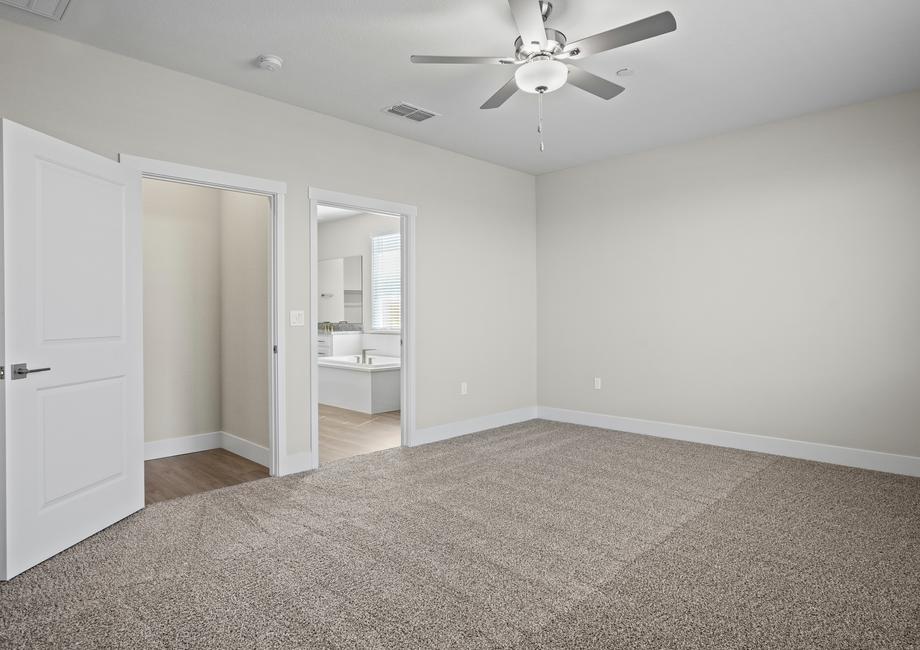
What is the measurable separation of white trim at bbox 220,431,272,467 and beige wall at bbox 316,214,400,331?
139 inches

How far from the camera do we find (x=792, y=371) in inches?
179

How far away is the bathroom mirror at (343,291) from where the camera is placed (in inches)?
330

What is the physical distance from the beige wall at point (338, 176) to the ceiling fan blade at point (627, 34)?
2.11m

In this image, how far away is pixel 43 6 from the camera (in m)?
2.74

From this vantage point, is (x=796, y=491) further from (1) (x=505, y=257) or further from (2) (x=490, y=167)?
(2) (x=490, y=167)

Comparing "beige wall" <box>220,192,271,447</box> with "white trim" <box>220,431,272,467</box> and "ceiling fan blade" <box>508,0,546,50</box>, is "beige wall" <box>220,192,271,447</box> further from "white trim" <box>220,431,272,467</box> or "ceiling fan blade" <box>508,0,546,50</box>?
"ceiling fan blade" <box>508,0,546,50</box>

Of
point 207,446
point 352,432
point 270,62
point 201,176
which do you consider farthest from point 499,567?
point 207,446

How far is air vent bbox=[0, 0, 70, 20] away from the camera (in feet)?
8.83

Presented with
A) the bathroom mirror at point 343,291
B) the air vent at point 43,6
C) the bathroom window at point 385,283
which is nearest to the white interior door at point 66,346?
the air vent at point 43,6

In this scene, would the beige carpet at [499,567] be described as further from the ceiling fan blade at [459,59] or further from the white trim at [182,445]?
the ceiling fan blade at [459,59]

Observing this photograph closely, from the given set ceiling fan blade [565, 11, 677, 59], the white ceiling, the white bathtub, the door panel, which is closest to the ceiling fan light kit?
ceiling fan blade [565, 11, 677, 59]

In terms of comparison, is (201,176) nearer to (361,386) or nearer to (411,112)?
(411,112)

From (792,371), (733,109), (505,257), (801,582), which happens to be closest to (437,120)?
(505,257)

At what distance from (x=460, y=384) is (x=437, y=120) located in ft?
8.20
